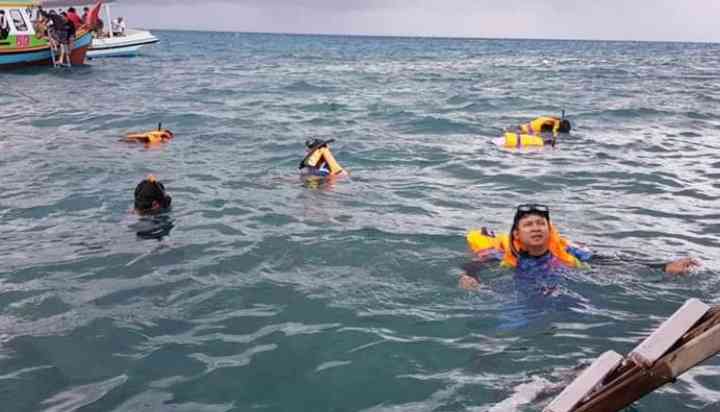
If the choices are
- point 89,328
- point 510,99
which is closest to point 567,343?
point 89,328

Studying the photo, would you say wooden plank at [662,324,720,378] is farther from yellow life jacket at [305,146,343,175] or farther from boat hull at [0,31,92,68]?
boat hull at [0,31,92,68]

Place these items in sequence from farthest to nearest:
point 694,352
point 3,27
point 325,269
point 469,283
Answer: point 3,27
point 325,269
point 469,283
point 694,352

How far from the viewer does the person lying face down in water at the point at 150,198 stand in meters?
8.44

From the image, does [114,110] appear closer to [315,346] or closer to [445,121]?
[445,121]

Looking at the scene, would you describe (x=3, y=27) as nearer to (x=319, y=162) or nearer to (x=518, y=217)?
(x=319, y=162)

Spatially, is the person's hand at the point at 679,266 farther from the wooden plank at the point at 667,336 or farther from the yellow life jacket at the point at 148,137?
the yellow life jacket at the point at 148,137

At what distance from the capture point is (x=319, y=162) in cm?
1079

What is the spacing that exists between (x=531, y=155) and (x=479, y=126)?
169 inches

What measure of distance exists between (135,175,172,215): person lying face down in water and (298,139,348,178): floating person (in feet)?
A: 8.64

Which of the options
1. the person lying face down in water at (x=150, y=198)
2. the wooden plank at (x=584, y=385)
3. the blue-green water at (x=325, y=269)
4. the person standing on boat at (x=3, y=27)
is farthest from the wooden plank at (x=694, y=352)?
the person standing on boat at (x=3, y=27)

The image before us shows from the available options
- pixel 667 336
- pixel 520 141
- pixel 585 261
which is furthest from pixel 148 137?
pixel 667 336

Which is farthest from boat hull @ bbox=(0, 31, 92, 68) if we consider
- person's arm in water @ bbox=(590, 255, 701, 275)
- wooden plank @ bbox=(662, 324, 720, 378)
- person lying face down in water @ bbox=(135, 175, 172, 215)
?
wooden plank @ bbox=(662, 324, 720, 378)

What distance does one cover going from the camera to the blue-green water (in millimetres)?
4816

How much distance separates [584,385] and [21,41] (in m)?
32.2
